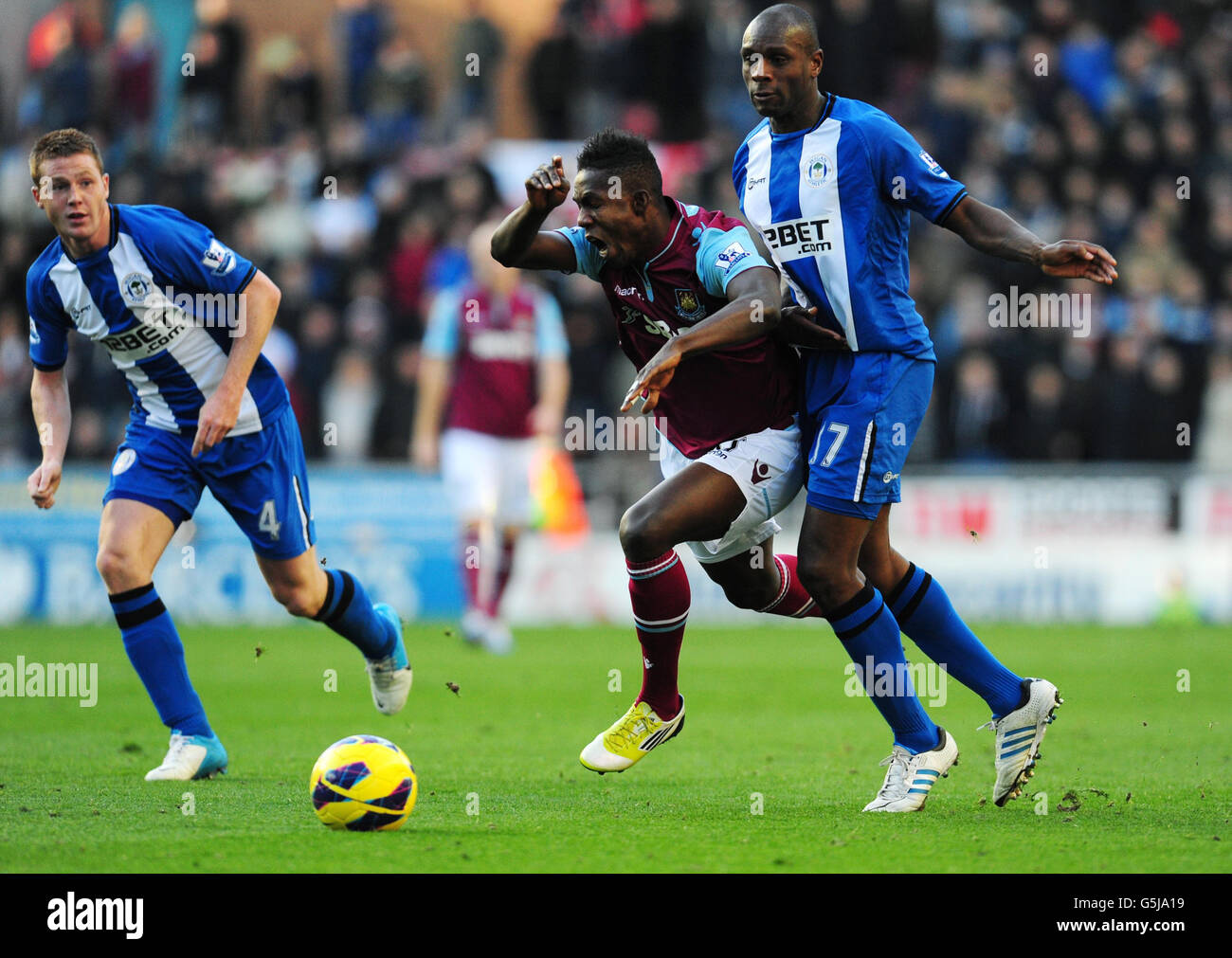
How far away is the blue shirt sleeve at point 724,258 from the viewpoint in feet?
18.9

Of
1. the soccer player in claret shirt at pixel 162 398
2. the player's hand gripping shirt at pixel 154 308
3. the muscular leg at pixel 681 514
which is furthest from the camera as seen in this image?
the player's hand gripping shirt at pixel 154 308

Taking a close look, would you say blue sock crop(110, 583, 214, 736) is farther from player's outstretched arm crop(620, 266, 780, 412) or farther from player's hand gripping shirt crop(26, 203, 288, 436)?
player's outstretched arm crop(620, 266, 780, 412)

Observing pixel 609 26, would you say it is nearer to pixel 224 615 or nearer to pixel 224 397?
pixel 224 615

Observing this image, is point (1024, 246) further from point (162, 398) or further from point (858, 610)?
point (162, 398)

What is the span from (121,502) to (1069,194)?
41.6 feet

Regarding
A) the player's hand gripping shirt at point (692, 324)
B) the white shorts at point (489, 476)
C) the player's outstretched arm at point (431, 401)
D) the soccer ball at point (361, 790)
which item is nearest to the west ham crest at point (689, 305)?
the player's hand gripping shirt at point (692, 324)

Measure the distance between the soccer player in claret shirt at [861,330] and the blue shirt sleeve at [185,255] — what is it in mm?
2212

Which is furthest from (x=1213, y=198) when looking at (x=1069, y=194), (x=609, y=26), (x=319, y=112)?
(x=319, y=112)

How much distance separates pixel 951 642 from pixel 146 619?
3.17 m

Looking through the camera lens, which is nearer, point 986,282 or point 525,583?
point 525,583

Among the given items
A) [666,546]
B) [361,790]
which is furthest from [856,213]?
[361,790]

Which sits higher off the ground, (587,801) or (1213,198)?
(1213,198)

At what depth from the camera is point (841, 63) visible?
17.8m

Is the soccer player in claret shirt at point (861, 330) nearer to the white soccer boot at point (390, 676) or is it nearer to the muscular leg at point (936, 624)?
the muscular leg at point (936, 624)
